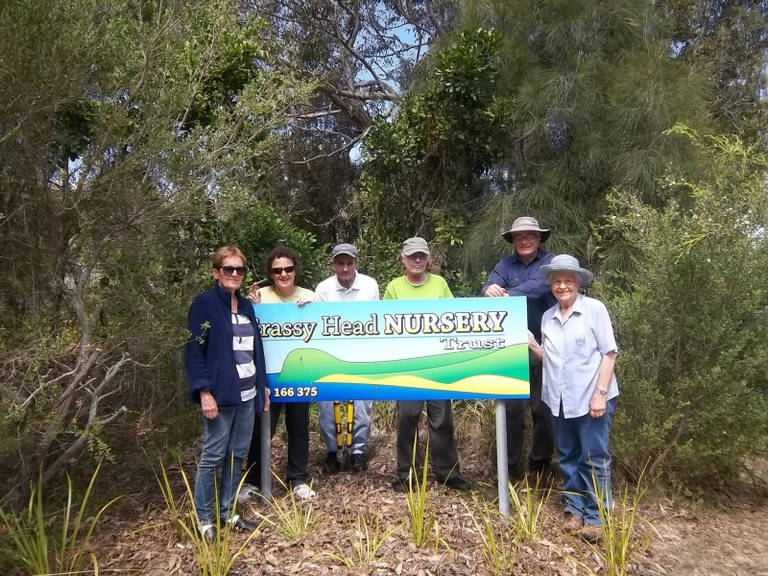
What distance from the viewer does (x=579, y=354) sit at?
12.2 ft

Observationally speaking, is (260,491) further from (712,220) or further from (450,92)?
(450,92)

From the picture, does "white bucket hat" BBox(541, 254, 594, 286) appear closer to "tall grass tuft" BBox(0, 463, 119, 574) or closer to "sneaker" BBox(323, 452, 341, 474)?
"sneaker" BBox(323, 452, 341, 474)

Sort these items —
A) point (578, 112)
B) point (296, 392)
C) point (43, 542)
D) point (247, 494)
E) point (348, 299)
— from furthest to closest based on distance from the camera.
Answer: point (578, 112) < point (348, 299) < point (247, 494) < point (296, 392) < point (43, 542)

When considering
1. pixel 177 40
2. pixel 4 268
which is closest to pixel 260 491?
pixel 4 268

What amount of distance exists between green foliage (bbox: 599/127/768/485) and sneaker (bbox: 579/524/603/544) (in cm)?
93

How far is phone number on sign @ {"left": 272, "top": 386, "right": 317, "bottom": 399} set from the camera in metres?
4.10

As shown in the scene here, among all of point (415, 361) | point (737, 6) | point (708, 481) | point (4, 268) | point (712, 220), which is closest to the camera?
point (4, 268)

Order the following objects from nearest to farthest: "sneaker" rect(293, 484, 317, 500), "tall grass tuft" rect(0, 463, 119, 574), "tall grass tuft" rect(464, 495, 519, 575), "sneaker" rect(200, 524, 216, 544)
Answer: "tall grass tuft" rect(0, 463, 119, 574)
"tall grass tuft" rect(464, 495, 519, 575)
"sneaker" rect(200, 524, 216, 544)
"sneaker" rect(293, 484, 317, 500)

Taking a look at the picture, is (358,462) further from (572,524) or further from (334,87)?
(334,87)

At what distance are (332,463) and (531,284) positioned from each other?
216 cm

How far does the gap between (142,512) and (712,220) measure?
4.54 metres

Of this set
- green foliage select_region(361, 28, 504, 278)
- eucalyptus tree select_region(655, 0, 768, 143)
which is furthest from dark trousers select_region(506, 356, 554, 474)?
eucalyptus tree select_region(655, 0, 768, 143)

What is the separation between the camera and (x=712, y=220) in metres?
4.31

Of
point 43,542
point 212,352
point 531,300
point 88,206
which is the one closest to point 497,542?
point 531,300
